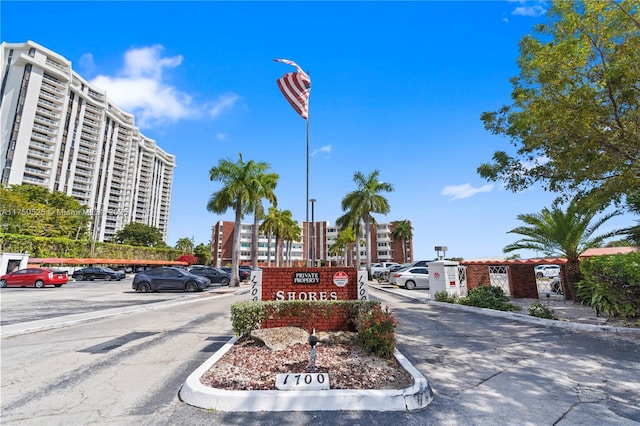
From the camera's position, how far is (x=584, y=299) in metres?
12.3

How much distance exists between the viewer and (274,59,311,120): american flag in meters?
10.4

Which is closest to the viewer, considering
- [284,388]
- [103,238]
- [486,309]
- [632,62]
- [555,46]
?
[284,388]

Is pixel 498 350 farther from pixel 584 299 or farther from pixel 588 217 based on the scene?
pixel 588 217

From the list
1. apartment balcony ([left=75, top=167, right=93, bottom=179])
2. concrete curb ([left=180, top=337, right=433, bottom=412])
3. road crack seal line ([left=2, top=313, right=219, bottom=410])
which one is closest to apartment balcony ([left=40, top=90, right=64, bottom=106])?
apartment balcony ([left=75, top=167, right=93, bottom=179])

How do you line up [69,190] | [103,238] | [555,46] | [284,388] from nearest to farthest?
[284,388] → [555,46] → [69,190] → [103,238]

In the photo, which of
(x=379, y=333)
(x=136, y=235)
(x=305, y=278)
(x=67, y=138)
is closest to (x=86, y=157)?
(x=67, y=138)

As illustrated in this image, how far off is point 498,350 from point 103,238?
11796cm

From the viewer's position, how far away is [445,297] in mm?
14695

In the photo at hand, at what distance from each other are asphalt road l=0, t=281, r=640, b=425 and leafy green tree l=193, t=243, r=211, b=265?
9272cm

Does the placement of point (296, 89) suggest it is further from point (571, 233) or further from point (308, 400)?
point (571, 233)

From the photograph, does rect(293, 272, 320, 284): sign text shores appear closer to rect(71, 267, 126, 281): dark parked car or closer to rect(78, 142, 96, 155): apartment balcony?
rect(71, 267, 126, 281): dark parked car

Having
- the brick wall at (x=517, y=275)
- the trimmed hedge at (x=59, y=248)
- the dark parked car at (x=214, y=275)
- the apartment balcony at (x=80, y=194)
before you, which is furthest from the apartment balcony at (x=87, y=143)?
the brick wall at (x=517, y=275)

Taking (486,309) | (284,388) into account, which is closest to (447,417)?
(284,388)

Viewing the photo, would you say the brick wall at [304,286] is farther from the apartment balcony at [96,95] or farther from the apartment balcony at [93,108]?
the apartment balcony at [96,95]
